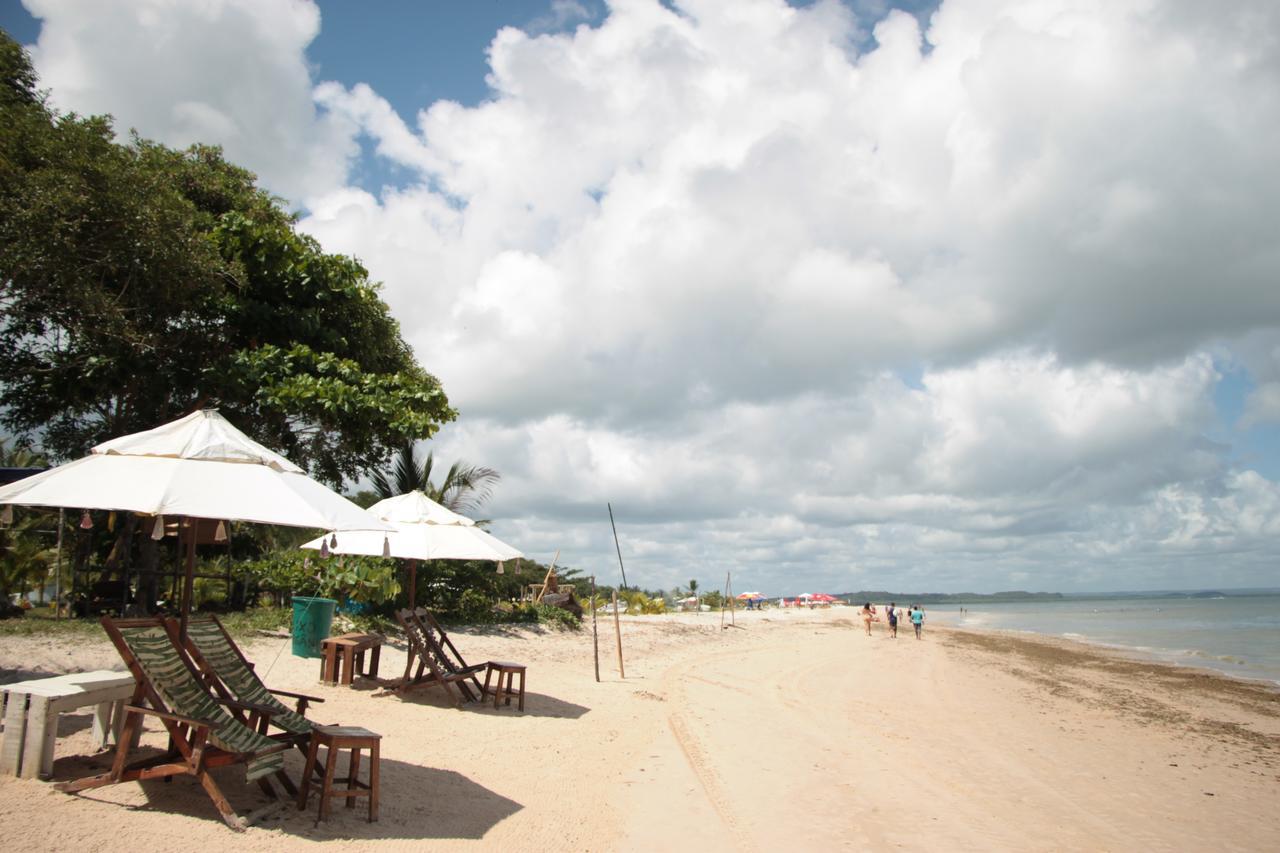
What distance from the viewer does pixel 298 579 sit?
1434 centimetres

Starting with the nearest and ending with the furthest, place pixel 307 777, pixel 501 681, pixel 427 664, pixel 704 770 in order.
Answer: pixel 307 777 < pixel 704 770 < pixel 427 664 < pixel 501 681

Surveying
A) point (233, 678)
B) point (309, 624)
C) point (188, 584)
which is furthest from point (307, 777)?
point (309, 624)

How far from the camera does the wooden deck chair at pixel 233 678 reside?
16.3 ft

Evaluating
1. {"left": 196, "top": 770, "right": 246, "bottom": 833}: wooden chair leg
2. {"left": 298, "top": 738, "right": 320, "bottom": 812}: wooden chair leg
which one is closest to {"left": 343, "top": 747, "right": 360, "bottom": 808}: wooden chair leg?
{"left": 298, "top": 738, "right": 320, "bottom": 812}: wooden chair leg

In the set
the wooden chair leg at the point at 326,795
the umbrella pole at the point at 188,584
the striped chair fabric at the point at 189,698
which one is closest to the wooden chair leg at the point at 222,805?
the striped chair fabric at the point at 189,698

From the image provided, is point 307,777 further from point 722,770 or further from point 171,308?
point 171,308

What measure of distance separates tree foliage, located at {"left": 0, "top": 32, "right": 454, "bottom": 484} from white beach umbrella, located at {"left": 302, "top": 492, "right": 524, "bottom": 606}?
2.12m

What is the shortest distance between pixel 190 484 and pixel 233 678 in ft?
5.09

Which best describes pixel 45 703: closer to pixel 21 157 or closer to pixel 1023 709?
pixel 21 157

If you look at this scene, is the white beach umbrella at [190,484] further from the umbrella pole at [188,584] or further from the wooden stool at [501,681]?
the wooden stool at [501,681]

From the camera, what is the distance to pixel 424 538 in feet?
30.0

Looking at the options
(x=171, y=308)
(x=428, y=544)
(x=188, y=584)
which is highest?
(x=171, y=308)

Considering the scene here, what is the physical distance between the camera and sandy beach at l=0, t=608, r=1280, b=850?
476 cm

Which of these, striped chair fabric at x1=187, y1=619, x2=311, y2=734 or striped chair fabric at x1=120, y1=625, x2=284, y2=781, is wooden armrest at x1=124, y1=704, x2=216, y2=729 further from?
striped chair fabric at x1=187, y1=619, x2=311, y2=734
